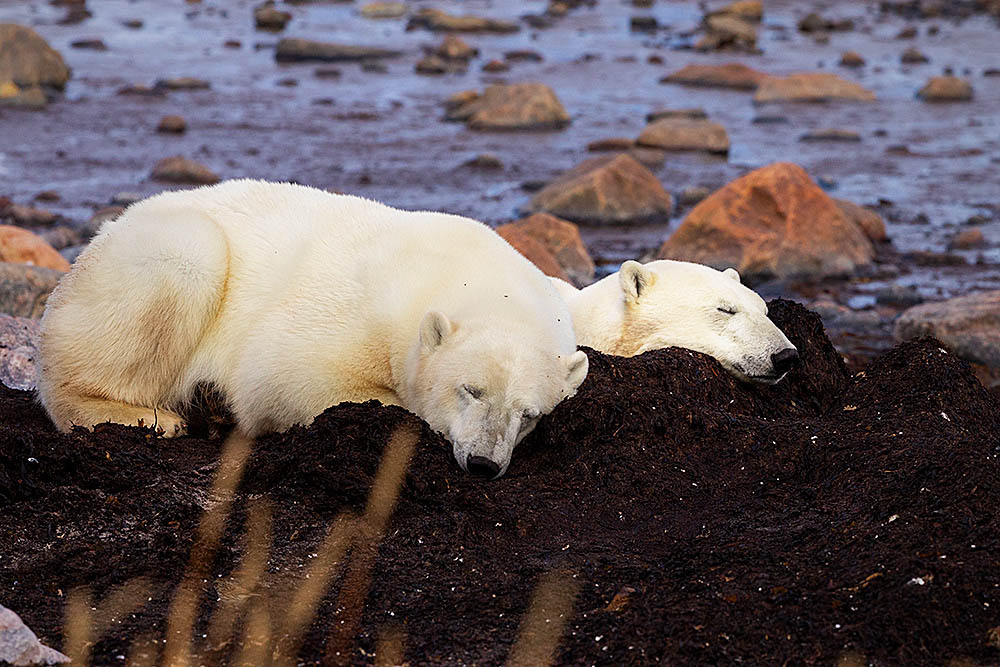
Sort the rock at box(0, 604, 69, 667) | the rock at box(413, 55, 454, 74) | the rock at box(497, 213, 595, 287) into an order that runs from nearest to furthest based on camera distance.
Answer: the rock at box(0, 604, 69, 667), the rock at box(497, 213, 595, 287), the rock at box(413, 55, 454, 74)

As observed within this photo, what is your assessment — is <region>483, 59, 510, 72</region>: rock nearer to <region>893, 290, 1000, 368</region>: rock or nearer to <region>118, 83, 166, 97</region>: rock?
<region>118, 83, 166, 97</region>: rock

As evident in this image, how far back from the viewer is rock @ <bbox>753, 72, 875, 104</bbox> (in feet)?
68.6

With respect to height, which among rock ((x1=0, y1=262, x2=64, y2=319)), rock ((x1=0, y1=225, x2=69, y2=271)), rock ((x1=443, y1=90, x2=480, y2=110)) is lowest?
rock ((x1=443, y1=90, x2=480, y2=110))

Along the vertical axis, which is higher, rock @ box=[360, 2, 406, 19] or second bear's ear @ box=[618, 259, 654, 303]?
A: second bear's ear @ box=[618, 259, 654, 303]

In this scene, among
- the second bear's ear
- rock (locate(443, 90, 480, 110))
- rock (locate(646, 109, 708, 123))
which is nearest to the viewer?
the second bear's ear

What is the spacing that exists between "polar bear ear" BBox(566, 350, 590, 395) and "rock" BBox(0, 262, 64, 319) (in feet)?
14.5

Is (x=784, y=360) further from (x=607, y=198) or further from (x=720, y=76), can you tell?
(x=720, y=76)

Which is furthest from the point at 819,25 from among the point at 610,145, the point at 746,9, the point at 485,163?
the point at 485,163

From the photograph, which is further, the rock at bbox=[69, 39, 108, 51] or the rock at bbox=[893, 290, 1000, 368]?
the rock at bbox=[69, 39, 108, 51]

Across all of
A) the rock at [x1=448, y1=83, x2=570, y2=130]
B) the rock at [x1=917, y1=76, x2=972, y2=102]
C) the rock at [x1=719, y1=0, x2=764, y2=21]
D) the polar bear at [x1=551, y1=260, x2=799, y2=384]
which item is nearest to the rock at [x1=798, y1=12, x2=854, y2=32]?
the rock at [x1=719, y1=0, x2=764, y2=21]

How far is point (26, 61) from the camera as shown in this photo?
65.4 ft

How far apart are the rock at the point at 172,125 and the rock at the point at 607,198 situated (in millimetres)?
6074

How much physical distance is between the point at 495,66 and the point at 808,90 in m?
5.66

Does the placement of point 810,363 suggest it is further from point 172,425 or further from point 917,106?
point 917,106
